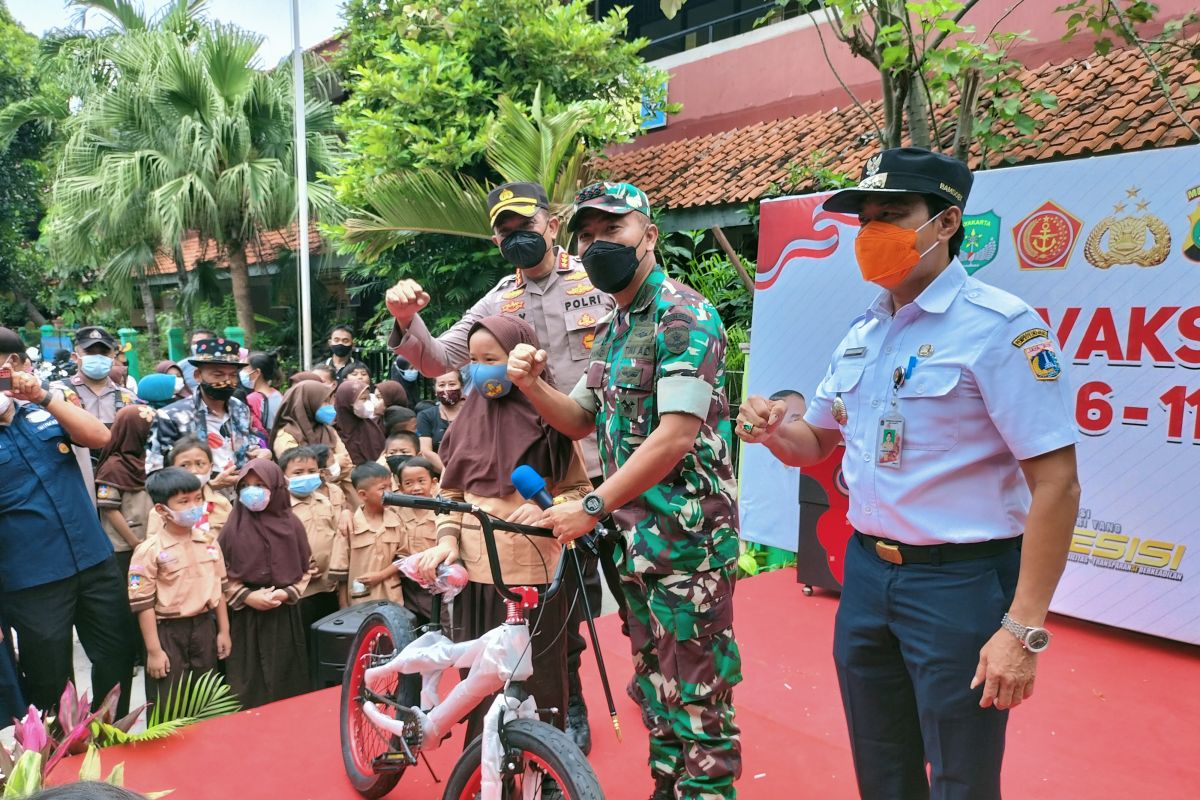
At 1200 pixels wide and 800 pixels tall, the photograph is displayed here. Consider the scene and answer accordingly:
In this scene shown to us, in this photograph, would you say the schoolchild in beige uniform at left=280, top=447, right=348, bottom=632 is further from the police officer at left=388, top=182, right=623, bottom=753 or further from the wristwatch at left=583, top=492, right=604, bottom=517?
the wristwatch at left=583, top=492, right=604, bottom=517

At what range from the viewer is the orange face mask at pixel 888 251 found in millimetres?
1837

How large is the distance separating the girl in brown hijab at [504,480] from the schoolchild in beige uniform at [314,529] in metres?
1.91

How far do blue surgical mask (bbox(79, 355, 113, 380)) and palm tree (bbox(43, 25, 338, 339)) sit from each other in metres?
7.20

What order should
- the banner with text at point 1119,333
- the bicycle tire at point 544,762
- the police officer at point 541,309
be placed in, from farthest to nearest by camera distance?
the banner with text at point 1119,333
the police officer at point 541,309
the bicycle tire at point 544,762

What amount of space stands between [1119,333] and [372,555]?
138 inches

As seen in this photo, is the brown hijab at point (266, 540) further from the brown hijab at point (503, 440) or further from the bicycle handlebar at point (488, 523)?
the bicycle handlebar at point (488, 523)

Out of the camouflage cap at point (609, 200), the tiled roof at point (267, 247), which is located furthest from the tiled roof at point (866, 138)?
the tiled roof at point (267, 247)

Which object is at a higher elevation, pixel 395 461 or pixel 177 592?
pixel 395 461

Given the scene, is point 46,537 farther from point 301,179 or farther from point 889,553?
point 301,179

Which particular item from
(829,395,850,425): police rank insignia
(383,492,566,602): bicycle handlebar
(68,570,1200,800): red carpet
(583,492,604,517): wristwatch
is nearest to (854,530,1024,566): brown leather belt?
(829,395,850,425): police rank insignia

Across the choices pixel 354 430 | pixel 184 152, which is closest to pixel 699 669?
pixel 354 430

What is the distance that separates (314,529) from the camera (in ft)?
14.5

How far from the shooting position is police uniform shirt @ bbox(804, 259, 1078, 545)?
1681 millimetres

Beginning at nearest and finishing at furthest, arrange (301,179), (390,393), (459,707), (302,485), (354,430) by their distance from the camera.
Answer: (459,707), (302,485), (354,430), (390,393), (301,179)
